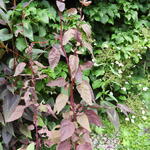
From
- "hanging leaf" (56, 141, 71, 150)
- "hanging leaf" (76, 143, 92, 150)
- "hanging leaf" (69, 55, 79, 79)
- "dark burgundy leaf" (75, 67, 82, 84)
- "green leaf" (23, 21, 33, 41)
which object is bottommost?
"hanging leaf" (76, 143, 92, 150)

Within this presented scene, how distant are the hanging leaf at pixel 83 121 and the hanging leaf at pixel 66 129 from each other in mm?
45

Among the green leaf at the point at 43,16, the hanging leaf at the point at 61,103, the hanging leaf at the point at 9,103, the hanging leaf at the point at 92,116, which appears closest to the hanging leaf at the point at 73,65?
the hanging leaf at the point at 61,103

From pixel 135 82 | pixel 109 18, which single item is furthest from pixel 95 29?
pixel 135 82

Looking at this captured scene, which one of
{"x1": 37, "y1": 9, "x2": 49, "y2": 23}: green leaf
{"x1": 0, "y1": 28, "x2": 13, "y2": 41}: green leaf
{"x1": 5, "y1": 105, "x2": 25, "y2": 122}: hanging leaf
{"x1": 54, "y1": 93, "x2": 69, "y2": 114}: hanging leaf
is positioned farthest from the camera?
{"x1": 37, "y1": 9, "x2": 49, "y2": 23}: green leaf

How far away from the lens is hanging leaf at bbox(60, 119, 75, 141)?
1375 millimetres

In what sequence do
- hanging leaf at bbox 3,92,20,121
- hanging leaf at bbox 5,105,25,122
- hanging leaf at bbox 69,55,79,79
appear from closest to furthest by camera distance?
hanging leaf at bbox 69,55,79,79 < hanging leaf at bbox 5,105,25,122 < hanging leaf at bbox 3,92,20,121

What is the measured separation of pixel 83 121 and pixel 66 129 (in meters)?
0.10

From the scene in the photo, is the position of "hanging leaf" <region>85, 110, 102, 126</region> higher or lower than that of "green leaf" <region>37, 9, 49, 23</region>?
lower

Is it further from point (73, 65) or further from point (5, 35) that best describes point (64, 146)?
point (5, 35)

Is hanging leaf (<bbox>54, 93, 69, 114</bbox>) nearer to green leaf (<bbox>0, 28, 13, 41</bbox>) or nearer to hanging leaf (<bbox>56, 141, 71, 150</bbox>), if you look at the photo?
hanging leaf (<bbox>56, 141, 71, 150</bbox>)

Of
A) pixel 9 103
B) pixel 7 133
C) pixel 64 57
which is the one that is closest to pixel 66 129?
pixel 9 103

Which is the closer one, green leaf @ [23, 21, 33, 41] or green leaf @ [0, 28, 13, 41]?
green leaf @ [0, 28, 13, 41]

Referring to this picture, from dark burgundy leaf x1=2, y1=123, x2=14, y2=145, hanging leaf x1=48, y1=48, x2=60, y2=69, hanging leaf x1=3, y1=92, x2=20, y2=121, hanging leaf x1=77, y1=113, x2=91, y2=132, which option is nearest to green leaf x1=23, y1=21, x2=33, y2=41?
hanging leaf x1=3, y1=92, x2=20, y2=121

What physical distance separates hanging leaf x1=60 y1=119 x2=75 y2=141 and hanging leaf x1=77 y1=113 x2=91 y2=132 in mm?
45
